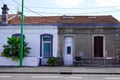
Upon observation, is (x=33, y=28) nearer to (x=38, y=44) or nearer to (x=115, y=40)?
(x=38, y=44)

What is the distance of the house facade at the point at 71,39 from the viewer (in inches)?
1120

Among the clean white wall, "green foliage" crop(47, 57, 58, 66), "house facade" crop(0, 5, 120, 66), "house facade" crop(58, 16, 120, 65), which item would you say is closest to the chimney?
"house facade" crop(0, 5, 120, 66)

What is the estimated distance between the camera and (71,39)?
29.1 meters

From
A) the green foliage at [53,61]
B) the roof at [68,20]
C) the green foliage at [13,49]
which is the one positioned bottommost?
the green foliage at [53,61]

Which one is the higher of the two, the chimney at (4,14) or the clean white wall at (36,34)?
the chimney at (4,14)

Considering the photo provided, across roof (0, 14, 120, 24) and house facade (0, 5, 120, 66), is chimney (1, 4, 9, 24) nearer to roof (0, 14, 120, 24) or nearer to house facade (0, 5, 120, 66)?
house facade (0, 5, 120, 66)

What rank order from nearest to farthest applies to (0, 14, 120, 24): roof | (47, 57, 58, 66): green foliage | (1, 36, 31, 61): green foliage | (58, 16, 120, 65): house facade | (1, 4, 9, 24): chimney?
(1, 36, 31, 61): green foliage, (47, 57, 58, 66): green foliage, (58, 16, 120, 65): house facade, (1, 4, 9, 24): chimney, (0, 14, 120, 24): roof

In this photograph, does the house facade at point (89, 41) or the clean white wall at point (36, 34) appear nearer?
the house facade at point (89, 41)

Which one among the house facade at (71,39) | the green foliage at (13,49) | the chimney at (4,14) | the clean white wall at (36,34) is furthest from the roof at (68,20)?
the green foliage at (13,49)

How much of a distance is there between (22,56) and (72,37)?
5.48 m

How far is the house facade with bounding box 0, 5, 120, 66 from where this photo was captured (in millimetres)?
28453

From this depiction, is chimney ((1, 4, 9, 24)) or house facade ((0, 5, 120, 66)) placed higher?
chimney ((1, 4, 9, 24))

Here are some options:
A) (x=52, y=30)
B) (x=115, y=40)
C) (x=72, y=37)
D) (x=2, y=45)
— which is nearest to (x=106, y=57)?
(x=115, y=40)

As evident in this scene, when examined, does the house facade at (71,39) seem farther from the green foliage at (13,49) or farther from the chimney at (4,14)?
the green foliage at (13,49)
